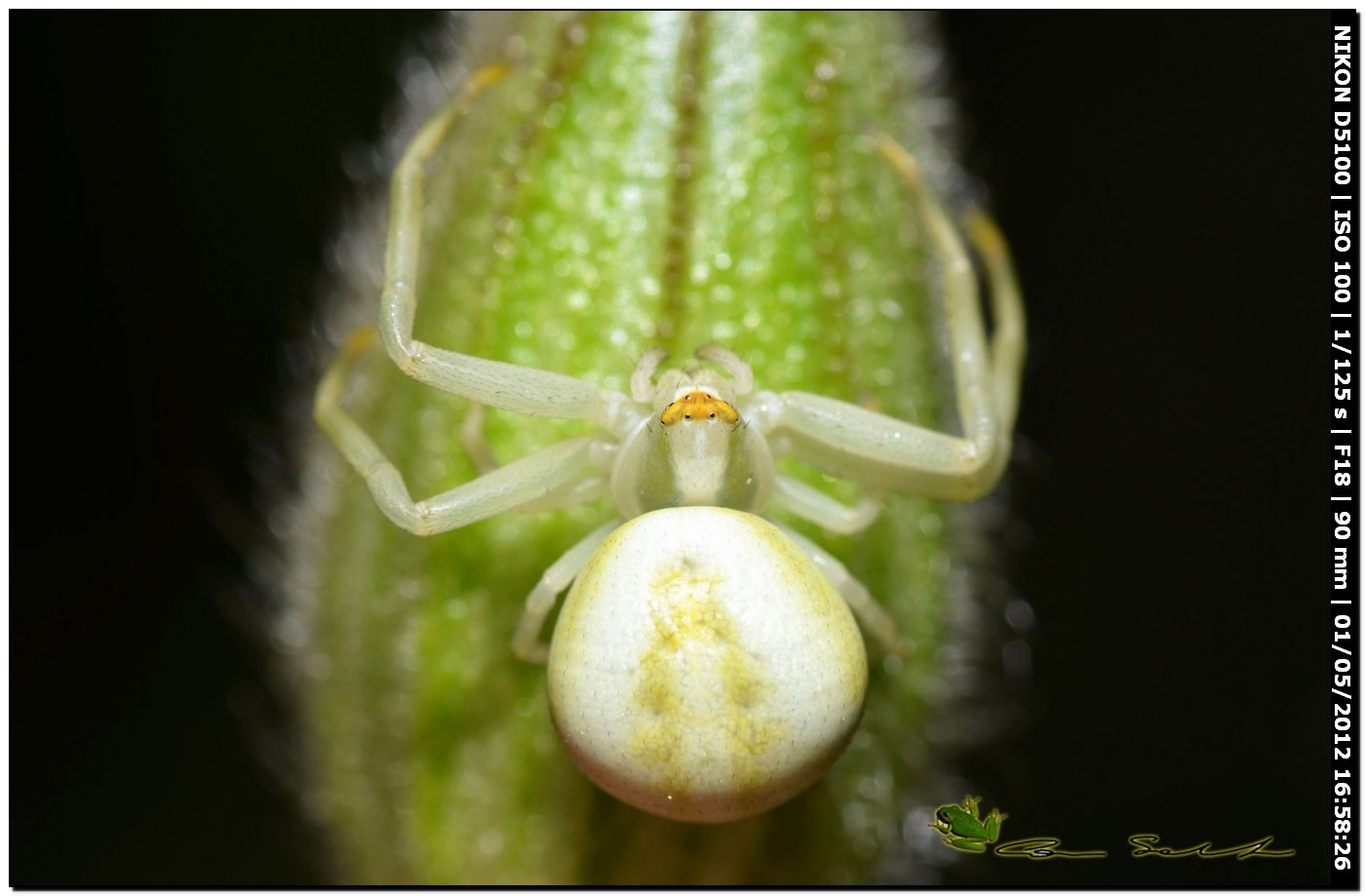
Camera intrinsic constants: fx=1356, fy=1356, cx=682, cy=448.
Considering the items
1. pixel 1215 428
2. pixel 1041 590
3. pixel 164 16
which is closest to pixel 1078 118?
pixel 1215 428

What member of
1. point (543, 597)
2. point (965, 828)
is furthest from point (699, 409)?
point (965, 828)

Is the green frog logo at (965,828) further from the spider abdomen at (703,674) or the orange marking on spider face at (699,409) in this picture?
the orange marking on spider face at (699,409)

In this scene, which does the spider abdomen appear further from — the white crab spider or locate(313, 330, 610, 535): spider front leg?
locate(313, 330, 610, 535): spider front leg

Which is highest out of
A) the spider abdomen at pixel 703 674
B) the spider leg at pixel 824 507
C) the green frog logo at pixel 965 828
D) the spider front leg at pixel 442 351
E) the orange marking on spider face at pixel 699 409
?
the spider front leg at pixel 442 351

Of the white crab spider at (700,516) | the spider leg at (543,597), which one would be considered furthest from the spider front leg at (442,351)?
the spider leg at (543,597)

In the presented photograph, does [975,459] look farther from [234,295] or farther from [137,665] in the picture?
[137,665]

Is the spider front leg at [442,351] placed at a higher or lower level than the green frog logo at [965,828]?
higher

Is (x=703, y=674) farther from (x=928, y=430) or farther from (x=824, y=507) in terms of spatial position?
(x=928, y=430)
